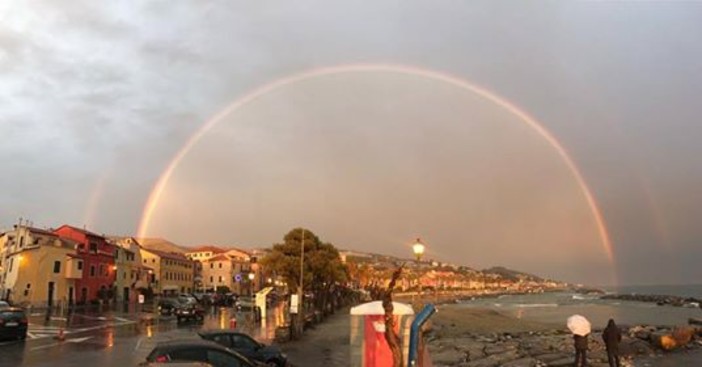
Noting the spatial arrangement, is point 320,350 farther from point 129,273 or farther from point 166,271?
point 166,271

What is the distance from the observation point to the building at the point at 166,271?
119812 mm

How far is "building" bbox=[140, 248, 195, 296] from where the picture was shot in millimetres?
119812

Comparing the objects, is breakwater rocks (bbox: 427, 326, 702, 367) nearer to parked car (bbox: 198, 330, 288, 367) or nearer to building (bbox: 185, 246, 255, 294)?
parked car (bbox: 198, 330, 288, 367)

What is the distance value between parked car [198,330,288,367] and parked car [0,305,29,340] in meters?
14.8

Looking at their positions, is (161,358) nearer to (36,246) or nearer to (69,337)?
(69,337)

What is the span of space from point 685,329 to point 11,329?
1944 inches

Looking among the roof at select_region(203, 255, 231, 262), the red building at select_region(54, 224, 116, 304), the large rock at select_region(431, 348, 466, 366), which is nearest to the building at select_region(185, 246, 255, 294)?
the roof at select_region(203, 255, 231, 262)

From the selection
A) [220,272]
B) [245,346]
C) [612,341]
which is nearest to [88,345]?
[245,346]

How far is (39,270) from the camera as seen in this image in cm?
7188

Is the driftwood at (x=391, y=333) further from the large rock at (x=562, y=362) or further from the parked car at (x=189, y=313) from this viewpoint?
the parked car at (x=189, y=313)

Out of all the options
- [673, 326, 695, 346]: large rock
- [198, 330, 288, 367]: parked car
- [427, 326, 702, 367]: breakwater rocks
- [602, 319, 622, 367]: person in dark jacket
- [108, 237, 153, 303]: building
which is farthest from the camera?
[108, 237, 153, 303]: building

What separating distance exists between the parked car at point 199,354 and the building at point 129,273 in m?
85.5

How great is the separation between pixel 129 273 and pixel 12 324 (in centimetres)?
7239

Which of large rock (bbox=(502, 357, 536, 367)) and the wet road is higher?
the wet road
